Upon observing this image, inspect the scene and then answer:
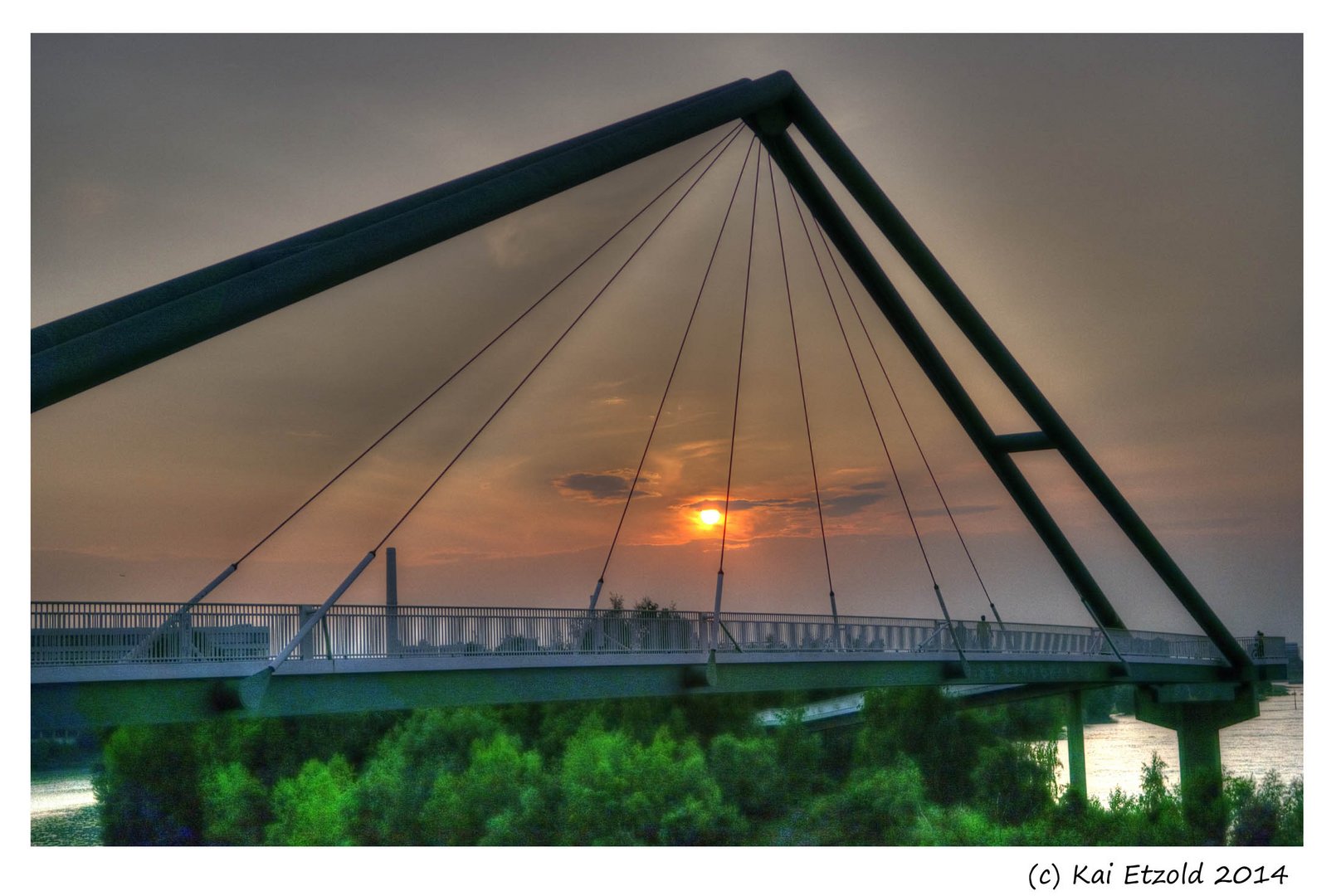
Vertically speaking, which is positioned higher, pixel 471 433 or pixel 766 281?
A: pixel 766 281

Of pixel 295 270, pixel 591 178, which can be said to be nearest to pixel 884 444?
pixel 591 178

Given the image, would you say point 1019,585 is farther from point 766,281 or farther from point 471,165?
point 471,165

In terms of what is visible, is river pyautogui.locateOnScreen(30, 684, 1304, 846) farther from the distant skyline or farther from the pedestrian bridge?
the pedestrian bridge

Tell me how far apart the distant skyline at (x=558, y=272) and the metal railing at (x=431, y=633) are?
3.87m

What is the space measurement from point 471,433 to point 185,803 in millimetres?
21681

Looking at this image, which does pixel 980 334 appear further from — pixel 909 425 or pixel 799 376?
pixel 799 376

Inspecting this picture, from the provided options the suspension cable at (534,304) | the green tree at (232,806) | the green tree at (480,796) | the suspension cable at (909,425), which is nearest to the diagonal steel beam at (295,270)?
the suspension cable at (534,304)

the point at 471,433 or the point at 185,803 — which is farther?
the point at 185,803

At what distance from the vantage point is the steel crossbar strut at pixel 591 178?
38.2 feet

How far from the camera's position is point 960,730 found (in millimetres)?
43906

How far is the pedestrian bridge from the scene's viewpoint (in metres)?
16.3

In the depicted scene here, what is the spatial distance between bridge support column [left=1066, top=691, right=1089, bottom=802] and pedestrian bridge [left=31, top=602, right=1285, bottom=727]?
10403 mm

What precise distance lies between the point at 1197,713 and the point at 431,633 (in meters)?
29.0
